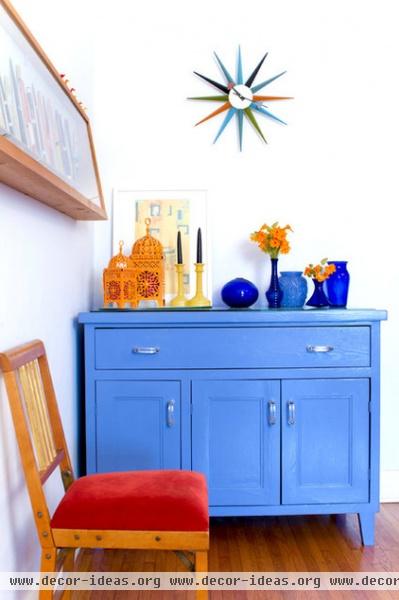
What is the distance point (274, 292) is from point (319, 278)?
0.68ft

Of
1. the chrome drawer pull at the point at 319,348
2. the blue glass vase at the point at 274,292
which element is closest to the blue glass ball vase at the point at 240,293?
the blue glass vase at the point at 274,292

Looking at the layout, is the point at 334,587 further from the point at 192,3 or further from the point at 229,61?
the point at 192,3

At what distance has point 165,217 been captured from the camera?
95.4 inches

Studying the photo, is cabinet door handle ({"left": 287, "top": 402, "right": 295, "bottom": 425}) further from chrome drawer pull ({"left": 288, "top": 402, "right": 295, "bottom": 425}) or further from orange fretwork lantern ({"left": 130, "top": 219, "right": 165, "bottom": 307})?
orange fretwork lantern ({"left": 130, "top": 219, "right": 165, "bottom": 307})

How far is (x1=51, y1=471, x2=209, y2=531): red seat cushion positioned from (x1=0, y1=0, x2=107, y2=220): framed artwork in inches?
32.6

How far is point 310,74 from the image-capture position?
2.46 meters

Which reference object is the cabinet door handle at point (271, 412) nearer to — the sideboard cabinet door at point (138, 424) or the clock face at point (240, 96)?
the sideboard cabinet door at point (138, 424)

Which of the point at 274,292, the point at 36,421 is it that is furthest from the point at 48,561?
the point at 274,292

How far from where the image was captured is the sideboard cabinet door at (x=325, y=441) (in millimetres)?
1973

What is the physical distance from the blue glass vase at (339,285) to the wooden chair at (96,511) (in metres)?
1.21

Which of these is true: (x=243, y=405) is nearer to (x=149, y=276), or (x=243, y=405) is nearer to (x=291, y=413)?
(x=291, y=413)

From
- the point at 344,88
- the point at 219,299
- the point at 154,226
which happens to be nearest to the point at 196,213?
the point at 154,226

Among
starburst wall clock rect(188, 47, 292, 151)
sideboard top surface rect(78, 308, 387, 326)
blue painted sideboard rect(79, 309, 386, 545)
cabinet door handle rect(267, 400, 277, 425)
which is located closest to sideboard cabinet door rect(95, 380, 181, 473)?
blue painted sideboard rect(79, 309, 386, 545)

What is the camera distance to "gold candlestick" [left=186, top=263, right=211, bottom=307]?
2.23m
